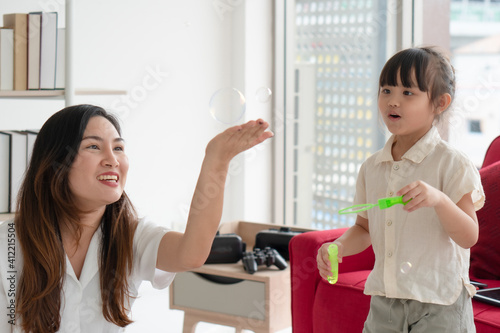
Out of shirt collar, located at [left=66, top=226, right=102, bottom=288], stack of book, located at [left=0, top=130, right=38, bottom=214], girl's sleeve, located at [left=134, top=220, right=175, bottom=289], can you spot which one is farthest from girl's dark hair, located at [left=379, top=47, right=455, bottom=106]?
stack of book, located at [left=0, top=130, right=38, bottom=214]

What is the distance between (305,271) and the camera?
1843 mm

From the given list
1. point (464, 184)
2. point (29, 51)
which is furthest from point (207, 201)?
point (29, 51)

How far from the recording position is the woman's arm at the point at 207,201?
1075mm

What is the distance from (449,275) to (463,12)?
75.2 inches

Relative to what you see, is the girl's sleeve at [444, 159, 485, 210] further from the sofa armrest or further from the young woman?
the sofa armrest

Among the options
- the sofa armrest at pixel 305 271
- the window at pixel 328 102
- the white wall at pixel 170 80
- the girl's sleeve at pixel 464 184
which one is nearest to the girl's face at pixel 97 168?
the girl's sleeve at pixel 464 184

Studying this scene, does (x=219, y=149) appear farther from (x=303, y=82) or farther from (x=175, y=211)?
(x=303, y=82)

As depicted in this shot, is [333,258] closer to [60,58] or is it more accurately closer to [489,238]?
[489,238]

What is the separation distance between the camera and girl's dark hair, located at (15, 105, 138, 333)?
1184 millimetres

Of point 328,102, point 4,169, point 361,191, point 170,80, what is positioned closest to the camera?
point 361,191

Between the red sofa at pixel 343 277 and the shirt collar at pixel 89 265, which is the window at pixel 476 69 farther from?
the shirt collar at pixel 89 265

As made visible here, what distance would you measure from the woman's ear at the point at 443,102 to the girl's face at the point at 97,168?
67 centimetres

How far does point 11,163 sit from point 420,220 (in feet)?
4.26

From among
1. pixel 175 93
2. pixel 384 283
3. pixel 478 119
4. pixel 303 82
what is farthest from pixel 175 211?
pixel 384 283
